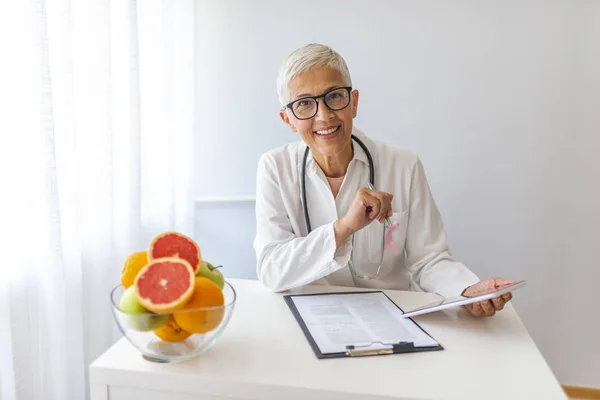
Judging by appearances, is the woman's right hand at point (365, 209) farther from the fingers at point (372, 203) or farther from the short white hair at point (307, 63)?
the short white hair at point (307, 63)

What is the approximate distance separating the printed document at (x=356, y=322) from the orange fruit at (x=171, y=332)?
10.2 inches

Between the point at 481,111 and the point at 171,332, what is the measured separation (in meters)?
1.54

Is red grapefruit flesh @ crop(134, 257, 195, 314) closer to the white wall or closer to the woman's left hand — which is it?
the woman's left hand

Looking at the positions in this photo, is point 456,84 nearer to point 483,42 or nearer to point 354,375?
point 483,42

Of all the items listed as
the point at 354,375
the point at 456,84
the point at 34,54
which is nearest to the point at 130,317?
the point at 354,375

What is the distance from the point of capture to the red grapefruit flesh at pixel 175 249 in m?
0.94

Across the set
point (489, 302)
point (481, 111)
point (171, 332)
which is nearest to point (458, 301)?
point (489, 302)

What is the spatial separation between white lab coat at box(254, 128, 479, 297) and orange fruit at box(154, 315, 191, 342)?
0.54 m

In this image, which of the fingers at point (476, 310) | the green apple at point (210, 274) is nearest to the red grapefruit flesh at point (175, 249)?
the green apple at point (210, 274)

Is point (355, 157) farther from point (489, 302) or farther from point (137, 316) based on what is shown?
point (137, 316)

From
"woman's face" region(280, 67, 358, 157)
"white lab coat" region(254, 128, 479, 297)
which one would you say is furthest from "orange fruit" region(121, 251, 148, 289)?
"woman's face" region(280, 67, 358, 157)

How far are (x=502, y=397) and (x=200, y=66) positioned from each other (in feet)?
5.60

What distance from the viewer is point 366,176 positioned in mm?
1604

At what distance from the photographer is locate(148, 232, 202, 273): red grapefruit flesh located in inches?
37.1
